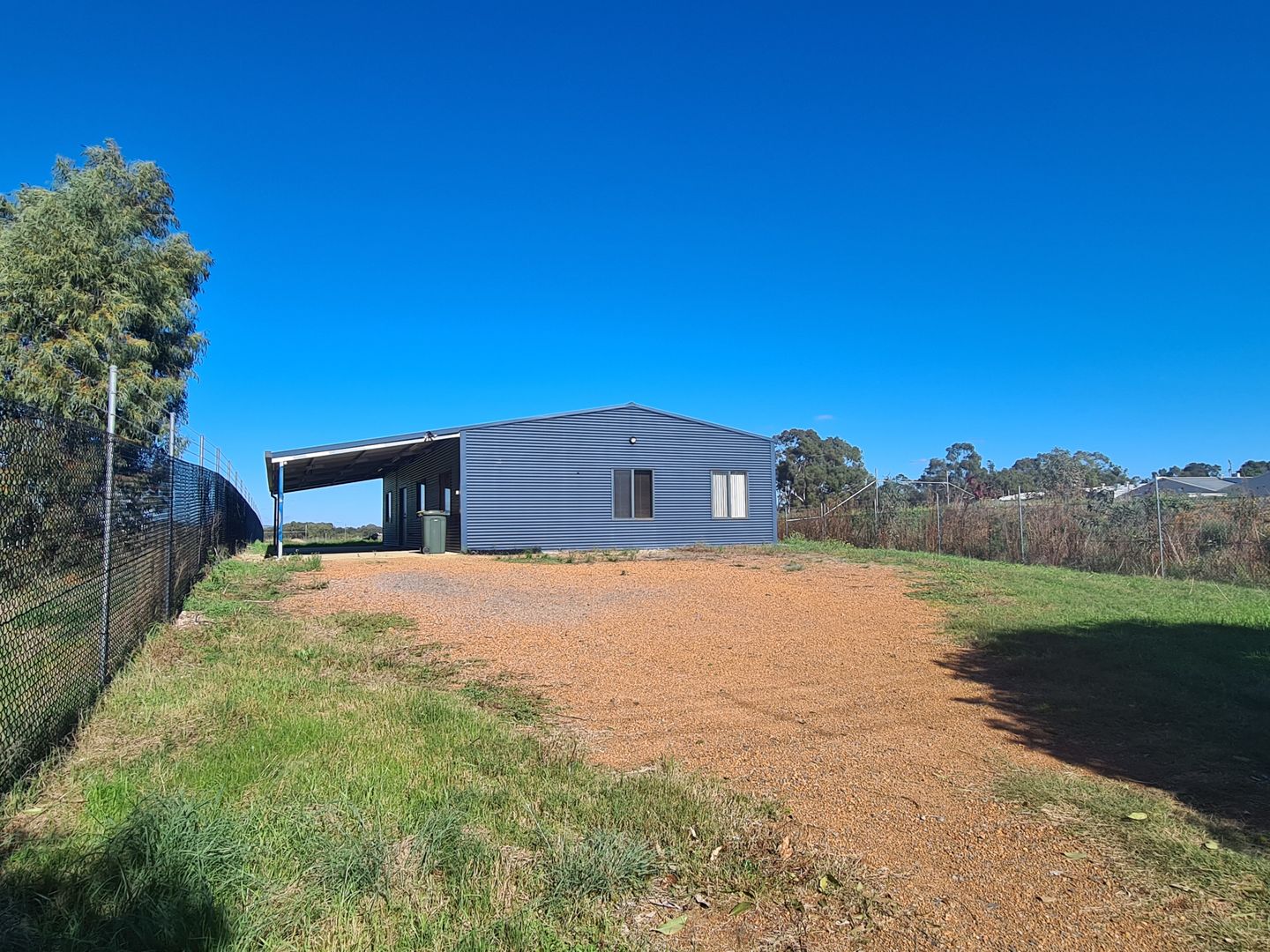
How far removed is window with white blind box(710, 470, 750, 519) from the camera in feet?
72.9

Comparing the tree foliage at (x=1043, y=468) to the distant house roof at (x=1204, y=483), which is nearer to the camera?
the distant house roof at (x=1204, y=483)

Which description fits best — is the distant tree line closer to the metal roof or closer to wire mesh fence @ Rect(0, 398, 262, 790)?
the metal roof

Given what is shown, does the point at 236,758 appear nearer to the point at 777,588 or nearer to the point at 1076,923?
the point at 1076,923

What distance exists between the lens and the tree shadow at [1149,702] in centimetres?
402

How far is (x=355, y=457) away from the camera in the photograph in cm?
2164

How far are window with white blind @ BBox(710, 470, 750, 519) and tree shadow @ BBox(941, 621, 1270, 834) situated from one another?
46.4ft

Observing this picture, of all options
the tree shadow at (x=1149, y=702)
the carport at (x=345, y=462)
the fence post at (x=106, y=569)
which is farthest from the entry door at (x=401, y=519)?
the tree shadow at (x=1149, y=702)

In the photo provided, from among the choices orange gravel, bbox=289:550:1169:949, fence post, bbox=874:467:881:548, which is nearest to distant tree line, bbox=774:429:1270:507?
fence post, bbox=874:467:881:548

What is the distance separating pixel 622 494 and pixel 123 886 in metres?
18.9

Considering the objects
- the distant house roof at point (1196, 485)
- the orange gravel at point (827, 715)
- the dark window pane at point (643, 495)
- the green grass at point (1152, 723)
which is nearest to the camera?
the orange gravel at point (827, 715)

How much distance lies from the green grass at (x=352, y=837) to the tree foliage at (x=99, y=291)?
1564 cm

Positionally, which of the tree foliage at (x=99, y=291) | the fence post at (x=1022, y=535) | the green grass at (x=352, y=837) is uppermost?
the tree foliage at (x=99, y=291)

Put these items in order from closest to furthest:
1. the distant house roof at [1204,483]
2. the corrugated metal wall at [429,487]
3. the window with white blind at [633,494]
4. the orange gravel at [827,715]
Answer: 1. the orange gravel at [827,715]
2. the corrugated metal wall at [429,487]
3. the window with white blind at [633,494]
4. the distant house roof at [1204,483]

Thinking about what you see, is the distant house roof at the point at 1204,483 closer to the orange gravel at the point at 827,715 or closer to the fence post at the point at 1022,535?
the fence post at the point at 1022,535
